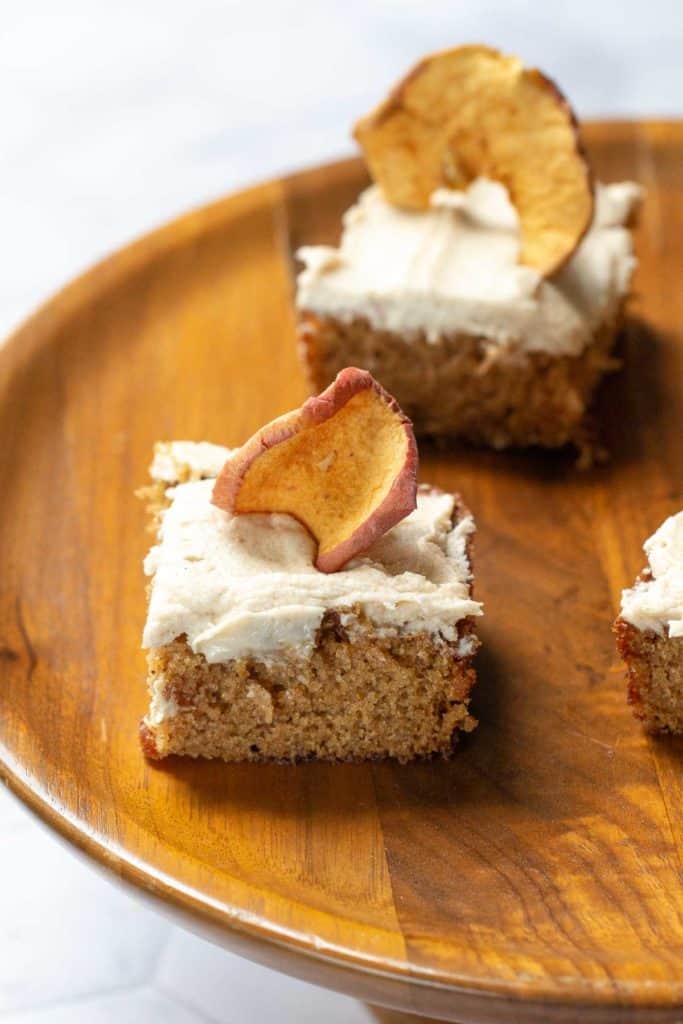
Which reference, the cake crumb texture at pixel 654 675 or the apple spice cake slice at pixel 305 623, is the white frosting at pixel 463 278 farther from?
the cake crumb texture at pixel 654 675

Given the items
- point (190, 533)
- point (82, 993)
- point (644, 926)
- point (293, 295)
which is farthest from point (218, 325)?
point (644, 926)

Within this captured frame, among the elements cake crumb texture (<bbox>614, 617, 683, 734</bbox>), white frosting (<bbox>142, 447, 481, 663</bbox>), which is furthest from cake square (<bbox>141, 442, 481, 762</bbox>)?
cake crumb texture (<bbox>614, 617, 683, 734</bbox>)

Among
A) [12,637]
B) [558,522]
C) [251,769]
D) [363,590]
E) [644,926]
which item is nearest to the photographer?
[644,926]

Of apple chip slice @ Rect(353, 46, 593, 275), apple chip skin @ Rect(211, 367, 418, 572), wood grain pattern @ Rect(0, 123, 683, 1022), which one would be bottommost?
wood grain pattern @ Rect(0, 123, 683, 1022)

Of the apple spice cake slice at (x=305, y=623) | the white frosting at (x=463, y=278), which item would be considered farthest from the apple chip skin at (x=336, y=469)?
the white frosting at (x=463, y=278)

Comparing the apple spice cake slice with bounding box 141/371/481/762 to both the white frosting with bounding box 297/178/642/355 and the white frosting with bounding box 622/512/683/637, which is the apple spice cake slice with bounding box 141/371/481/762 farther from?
the white frosting with bounding box 297/178/642/355

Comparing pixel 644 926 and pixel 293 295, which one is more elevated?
pixel 293 295

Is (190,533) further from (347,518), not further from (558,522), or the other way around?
(558,522)

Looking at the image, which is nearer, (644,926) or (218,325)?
(644,926)

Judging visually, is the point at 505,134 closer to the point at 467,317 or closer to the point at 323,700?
the point at 467,317
